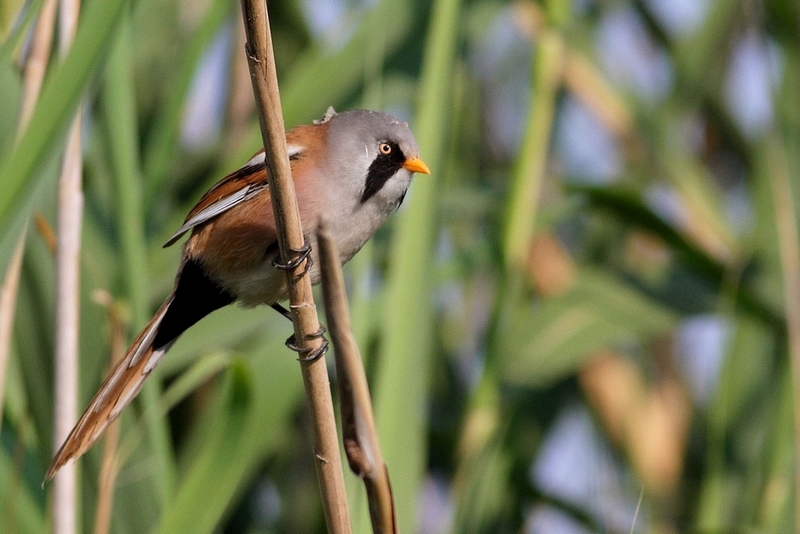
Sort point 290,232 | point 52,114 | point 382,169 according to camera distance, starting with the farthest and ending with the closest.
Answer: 1. point 382,169
2. point 52,114
3. point 290,232

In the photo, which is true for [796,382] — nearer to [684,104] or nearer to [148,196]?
[684,104]

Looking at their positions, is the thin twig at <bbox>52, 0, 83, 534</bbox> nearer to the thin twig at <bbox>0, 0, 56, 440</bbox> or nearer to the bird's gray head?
the thin twig at <bbox>0, 0, 56, 440</bbox>

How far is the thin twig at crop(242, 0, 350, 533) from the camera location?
48.3 inches

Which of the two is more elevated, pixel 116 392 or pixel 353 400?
pixel 116 392

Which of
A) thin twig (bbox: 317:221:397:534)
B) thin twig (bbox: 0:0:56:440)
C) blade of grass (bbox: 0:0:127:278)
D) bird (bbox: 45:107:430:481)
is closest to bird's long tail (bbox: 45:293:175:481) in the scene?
bird (bbox: 45:107:430:481)

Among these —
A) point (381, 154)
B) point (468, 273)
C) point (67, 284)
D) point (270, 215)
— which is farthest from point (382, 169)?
point (468, 273)

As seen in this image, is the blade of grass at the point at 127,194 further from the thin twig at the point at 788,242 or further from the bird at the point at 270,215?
the thin twig at the point at 788,242

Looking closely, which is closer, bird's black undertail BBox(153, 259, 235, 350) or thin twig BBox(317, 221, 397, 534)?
thin twig BBox(317, 221, 397, 534)

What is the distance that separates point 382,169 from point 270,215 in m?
0.29

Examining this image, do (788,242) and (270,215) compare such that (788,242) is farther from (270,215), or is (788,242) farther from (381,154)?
(270,215)

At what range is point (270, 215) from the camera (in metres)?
2.23

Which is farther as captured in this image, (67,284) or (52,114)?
(67,284)

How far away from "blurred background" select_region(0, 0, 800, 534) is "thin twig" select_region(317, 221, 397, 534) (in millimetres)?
717

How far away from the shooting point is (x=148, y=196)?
7.74 ft
